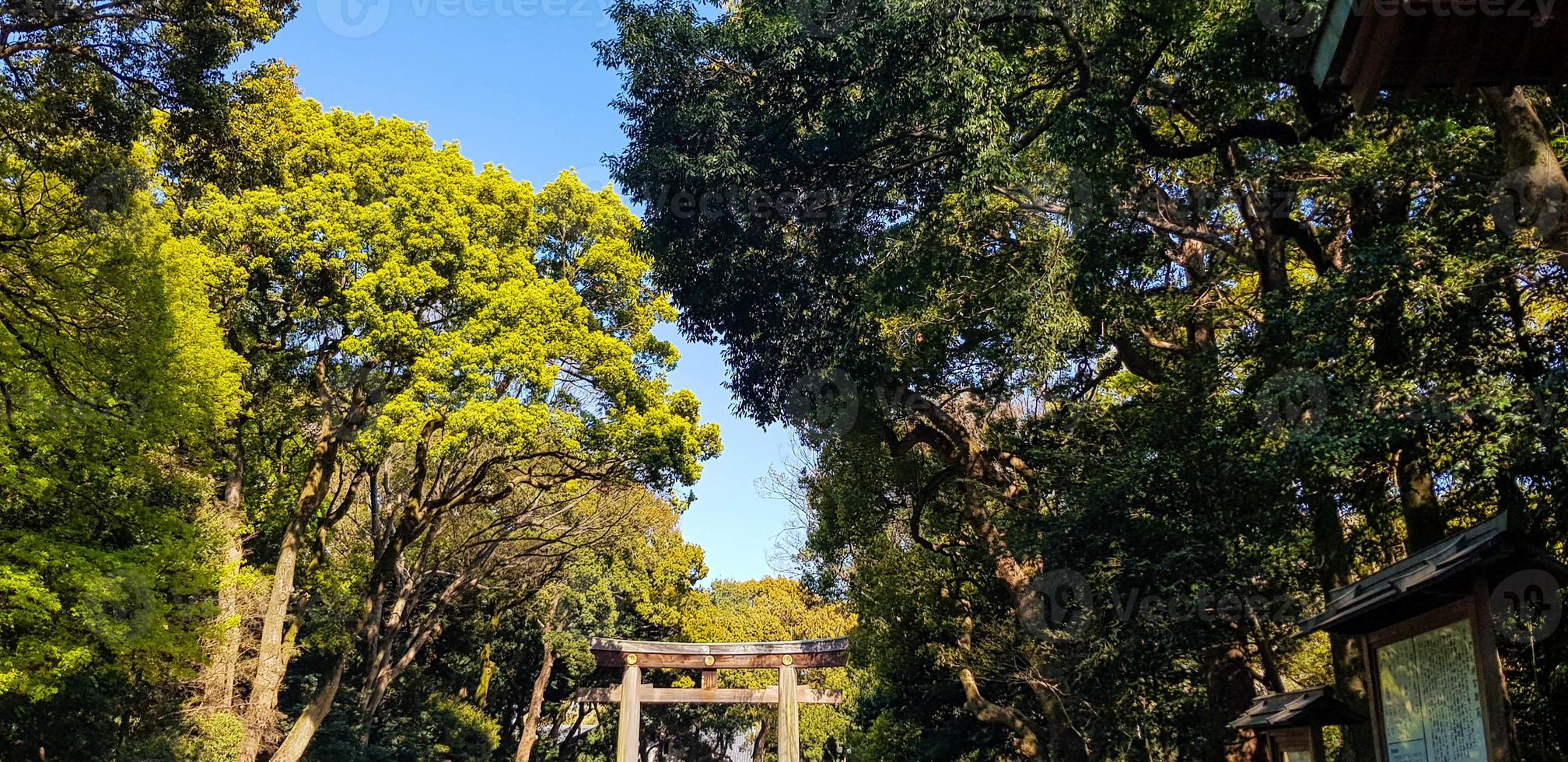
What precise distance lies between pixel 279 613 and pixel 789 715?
780 cm

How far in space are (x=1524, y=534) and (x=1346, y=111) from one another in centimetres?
395

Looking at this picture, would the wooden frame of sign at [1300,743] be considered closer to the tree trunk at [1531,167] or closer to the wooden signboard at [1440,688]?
the wooden signboard at [1440,688]

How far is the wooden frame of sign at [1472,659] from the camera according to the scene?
462 centimetres

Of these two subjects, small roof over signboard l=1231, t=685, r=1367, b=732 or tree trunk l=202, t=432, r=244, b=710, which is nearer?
small roof over signboard l=1231, t=685, r=1367, b=732

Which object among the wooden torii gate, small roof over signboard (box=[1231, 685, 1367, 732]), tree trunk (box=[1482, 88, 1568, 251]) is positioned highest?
tree trunk (box=[1482, 88, 1568, 251])

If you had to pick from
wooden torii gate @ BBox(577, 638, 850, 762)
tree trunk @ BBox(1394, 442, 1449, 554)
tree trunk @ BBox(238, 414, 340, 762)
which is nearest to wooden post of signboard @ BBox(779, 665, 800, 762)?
wooden torii gate @ BBox(577, 638, 850, 762)

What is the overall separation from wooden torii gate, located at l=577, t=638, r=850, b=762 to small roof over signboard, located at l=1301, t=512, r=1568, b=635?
1133 centimetres

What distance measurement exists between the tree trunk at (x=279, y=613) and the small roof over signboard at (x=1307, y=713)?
11352 millimetres

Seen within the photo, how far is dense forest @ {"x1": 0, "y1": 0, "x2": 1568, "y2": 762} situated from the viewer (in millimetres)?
6949

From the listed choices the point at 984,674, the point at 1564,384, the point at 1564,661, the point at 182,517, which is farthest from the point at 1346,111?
the point at 182,517

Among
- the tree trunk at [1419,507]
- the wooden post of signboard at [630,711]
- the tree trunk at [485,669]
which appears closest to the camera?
the tree trunk at [1419,507]

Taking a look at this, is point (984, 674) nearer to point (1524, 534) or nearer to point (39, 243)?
point (1524, 534)

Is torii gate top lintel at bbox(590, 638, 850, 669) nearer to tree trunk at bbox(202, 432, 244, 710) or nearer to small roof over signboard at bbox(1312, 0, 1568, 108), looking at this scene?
tree trunk at bbox(202, 432, 244, 710)

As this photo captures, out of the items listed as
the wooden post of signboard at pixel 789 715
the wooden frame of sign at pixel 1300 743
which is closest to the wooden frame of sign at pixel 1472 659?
the wooden frame of sign at pixel 1300 743
